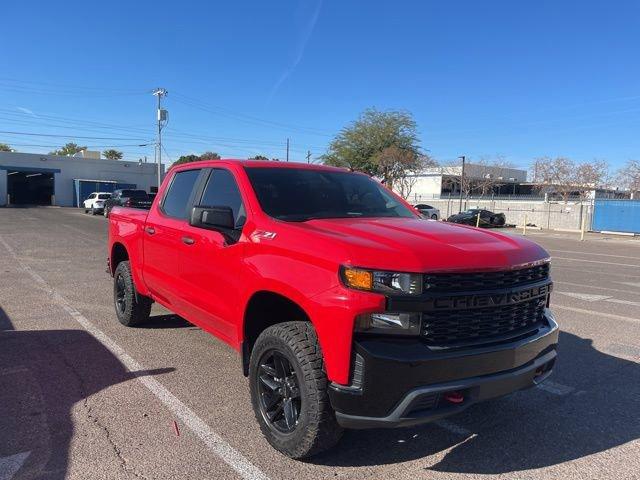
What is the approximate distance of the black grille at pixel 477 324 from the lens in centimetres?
297

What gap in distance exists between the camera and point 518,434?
3.81m

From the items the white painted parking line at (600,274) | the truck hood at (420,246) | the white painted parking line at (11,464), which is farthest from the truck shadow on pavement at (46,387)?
the white painted parking line at (600,274)

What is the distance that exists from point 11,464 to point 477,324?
115 inches

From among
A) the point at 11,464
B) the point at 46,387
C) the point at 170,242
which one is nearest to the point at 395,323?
the point at 11,464

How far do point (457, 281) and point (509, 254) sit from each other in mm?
498

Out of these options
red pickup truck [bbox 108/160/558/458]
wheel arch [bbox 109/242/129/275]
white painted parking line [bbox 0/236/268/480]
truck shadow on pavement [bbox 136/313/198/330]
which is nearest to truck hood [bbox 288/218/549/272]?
red pickup truck [bbox 108/160/558/458]

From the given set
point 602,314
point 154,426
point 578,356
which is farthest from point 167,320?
point 602,314

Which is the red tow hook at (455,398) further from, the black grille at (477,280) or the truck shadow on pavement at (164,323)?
the truck shadow on pavement at (164,323)

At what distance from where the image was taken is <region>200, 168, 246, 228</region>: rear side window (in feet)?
13.6

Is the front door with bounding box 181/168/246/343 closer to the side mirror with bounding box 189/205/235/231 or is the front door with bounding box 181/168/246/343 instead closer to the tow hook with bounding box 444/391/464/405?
the side mirror with bounding box 189/205/235/231

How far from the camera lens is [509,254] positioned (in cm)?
328

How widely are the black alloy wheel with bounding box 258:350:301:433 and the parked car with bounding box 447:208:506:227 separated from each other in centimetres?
3348

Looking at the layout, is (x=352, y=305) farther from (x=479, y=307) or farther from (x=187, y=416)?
(x=187, y=416)

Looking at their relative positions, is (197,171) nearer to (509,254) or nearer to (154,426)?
(154,426)
